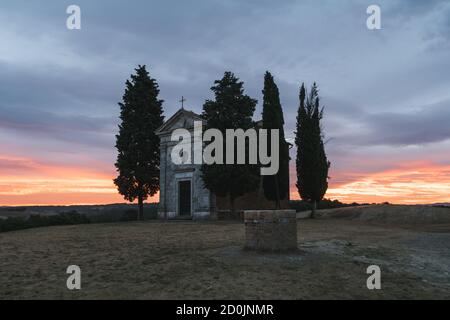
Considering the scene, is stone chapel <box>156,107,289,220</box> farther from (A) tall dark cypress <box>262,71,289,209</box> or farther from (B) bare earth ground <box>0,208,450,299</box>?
(B) bare earth ground <box>0,208,450,299</box>

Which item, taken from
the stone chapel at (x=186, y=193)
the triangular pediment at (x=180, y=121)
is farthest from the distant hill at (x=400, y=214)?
the triangular pediment at (x=180, y=121)

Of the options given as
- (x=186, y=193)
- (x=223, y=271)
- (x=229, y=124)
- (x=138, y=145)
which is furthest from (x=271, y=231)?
(x=138, y=145)

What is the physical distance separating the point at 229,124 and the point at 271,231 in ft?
51.5

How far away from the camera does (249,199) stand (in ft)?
95.9

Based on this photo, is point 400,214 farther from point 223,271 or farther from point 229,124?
point 223,271

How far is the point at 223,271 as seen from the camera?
8.33 m

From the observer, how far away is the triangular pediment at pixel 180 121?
28.4m

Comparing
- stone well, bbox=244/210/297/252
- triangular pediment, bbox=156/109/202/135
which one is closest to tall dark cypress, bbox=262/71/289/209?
triangular pediment, bbox=156/109/202/135

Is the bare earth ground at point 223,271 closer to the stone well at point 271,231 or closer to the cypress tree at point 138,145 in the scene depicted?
the stone well at point 271,231

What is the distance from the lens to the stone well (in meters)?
10.1
